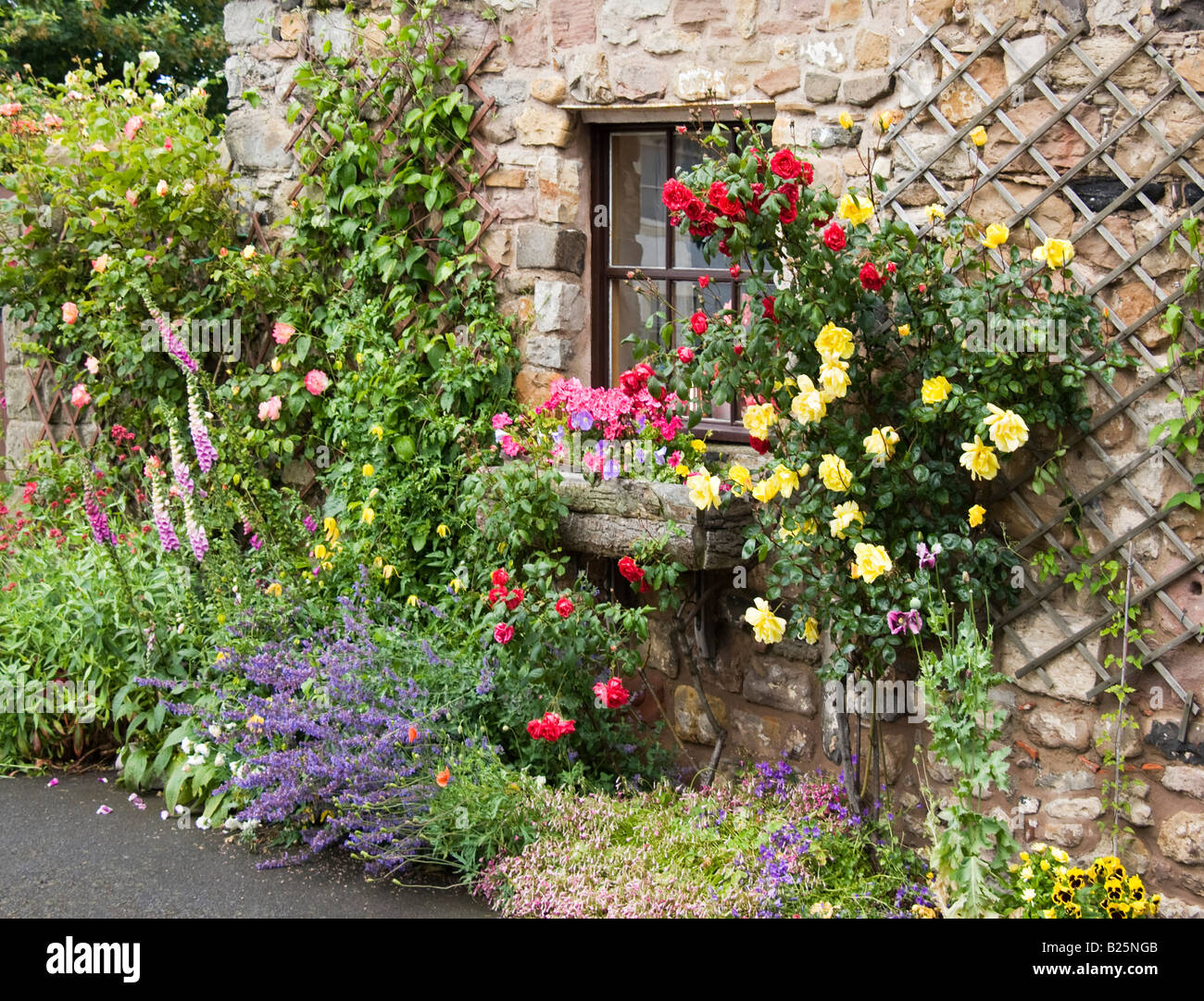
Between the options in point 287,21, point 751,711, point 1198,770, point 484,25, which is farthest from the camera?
point 287,21

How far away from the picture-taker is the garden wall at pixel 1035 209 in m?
3.01

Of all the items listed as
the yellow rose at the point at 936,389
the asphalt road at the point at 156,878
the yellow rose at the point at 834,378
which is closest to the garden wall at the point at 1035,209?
the yellow rose at the point at 936,389

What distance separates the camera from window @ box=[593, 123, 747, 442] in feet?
13.5

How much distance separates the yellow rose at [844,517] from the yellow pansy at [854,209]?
2.56 feet

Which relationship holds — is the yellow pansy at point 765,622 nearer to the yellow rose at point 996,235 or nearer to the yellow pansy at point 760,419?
the yellow pansy at point 760,419

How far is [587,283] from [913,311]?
148 centimetres

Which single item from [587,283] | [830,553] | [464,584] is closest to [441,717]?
[464,584]

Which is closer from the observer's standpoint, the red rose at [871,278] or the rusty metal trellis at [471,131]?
the red rose at [871,278]

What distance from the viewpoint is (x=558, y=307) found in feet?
14.0

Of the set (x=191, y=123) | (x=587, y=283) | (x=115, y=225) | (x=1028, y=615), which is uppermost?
(x=191, y=123)

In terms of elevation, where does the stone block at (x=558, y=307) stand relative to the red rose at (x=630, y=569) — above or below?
above

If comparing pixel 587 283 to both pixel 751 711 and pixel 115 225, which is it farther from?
pixel 115 225

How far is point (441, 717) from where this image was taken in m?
3.71

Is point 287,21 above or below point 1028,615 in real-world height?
above
